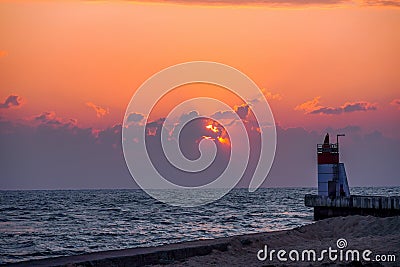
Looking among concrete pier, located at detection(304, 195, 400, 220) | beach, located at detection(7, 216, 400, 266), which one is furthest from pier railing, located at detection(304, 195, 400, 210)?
beach, located at detection(7, 216, 400, 266)

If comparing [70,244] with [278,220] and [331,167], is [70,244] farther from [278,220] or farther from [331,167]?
[278,220]

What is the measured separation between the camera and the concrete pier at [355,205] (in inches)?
1359

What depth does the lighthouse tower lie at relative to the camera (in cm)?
4078

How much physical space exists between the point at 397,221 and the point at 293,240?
5601 mm

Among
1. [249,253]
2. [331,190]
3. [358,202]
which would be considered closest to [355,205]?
[358,202]

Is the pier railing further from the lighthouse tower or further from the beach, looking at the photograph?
the beach

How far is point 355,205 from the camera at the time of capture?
37.2 m

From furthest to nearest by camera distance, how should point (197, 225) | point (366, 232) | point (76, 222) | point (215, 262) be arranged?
point (76, 222)
point (197, 225)
point (366, 232)
point (215, 262)

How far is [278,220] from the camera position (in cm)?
6059

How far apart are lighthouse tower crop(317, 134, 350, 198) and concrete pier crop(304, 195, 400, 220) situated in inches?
38.7

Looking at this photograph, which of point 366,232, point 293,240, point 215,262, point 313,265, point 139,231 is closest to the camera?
point 313,265

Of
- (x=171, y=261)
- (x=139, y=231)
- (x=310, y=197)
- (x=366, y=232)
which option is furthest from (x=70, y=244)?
(x=171, y=261)

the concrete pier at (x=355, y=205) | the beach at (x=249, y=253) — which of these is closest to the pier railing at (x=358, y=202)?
the concrete pier at (x=355, y=205)

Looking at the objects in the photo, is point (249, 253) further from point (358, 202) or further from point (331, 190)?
point (331, 190)
